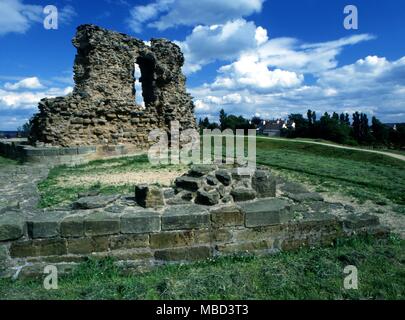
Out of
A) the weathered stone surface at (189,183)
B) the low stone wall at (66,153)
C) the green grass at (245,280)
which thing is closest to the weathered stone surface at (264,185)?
the weathered stone surface at (189,183)

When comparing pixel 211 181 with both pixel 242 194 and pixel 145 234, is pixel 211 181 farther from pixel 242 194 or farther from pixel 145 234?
pixel 145 234

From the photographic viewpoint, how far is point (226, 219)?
423cm

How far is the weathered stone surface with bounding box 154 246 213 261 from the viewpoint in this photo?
13.2 feet

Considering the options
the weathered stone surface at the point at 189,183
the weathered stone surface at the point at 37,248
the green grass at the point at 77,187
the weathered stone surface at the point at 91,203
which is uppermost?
the weathered stone surface at the point at 189,183

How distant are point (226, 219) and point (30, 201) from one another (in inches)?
133

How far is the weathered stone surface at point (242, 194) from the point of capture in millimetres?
4690

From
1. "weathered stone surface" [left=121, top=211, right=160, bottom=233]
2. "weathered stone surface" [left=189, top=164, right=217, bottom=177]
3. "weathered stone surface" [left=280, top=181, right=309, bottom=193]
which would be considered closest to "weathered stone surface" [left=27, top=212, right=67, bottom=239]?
"weathered stone surface" [left=121, top=211, right=160, bottom=233]

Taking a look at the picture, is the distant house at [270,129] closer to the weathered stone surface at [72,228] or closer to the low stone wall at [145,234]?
the low stone wall at [145,234]

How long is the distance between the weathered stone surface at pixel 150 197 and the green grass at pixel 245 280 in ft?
2.89

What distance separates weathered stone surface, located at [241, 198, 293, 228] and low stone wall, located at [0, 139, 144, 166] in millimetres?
9232

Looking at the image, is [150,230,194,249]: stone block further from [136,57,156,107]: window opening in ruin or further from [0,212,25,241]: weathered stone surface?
[136,57,156,107]: window opening in ruin

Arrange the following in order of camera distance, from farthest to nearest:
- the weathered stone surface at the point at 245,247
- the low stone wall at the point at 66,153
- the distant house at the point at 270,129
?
the distant house at the point at 270,129, the low stone wall at the point at 66,153, the weathered stone surface at the point at 245,247

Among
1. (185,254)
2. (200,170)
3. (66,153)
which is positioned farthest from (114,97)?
(185,254)

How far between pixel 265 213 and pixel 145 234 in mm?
1599
